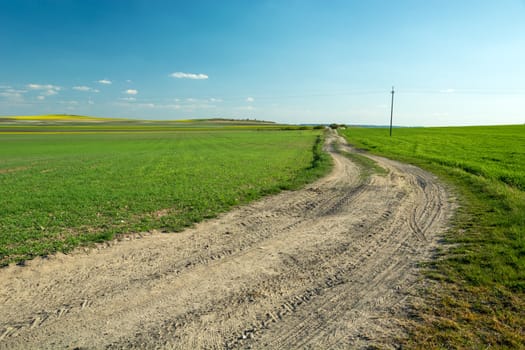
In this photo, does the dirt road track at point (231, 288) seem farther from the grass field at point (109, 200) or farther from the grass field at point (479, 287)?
the grass field at point (109, 200)

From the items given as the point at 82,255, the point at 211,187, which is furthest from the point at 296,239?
the point at 211,187

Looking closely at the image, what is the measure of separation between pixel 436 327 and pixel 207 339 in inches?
120

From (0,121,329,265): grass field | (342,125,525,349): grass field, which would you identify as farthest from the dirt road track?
(0,121,329,265): grass field

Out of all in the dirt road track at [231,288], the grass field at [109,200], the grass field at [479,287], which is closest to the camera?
the grass field at [479,287]

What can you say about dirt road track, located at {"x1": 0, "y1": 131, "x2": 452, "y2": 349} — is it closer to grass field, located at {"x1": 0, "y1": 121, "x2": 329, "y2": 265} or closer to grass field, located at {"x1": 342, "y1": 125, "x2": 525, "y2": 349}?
grass field, located at {"x1": 342, "y1": 125, "x2": 525, "y2": 349}

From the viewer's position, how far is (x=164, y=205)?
1114cm

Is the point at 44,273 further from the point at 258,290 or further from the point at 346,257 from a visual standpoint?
the point at 346,257

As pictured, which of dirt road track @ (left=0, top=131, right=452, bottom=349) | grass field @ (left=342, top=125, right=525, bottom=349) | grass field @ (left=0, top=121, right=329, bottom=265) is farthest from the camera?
grass field @ (left=0, top=121, right=329, bottom=265)

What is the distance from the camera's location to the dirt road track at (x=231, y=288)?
4.12 metres

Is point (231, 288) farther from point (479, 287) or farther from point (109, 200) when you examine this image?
point (109, 200)

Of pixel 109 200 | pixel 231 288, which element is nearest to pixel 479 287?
pixel 231 288

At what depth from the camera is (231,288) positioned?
17.5 feet

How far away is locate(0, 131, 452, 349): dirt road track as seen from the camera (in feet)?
13.5

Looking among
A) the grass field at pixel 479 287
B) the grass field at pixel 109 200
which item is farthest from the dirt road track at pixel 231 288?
the grass field at pixel 109 200
